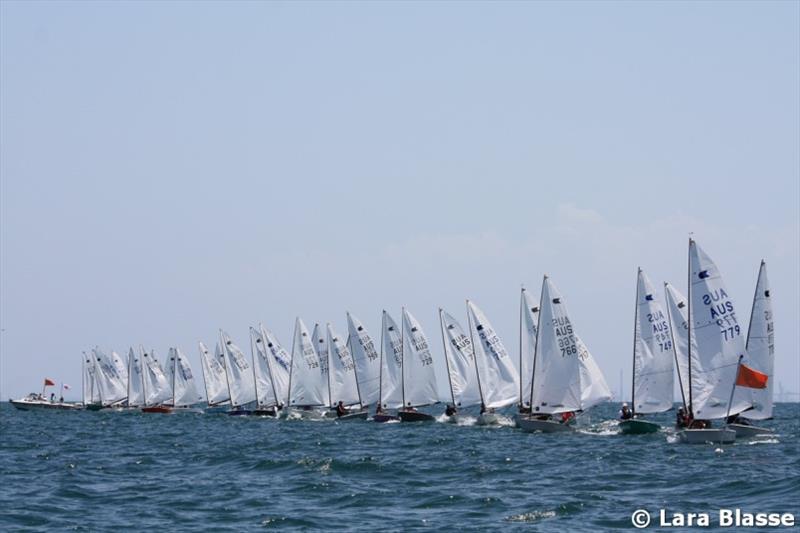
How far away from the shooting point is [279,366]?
314 feet

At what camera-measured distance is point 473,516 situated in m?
27.5

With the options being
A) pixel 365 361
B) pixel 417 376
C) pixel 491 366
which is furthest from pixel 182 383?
pixel 491 366

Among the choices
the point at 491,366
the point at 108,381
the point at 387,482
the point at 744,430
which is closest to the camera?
the point at 387,482

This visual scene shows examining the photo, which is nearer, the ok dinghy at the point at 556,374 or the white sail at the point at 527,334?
the ok dinghy at the point at 556,374

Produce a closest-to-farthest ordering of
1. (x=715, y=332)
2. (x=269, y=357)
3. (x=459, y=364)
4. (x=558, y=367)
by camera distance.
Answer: (x=715, y=332) → (x=558, y=367) → (x=459, y=364) → (x=269, y=357)

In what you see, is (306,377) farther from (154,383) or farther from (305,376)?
(154,383)

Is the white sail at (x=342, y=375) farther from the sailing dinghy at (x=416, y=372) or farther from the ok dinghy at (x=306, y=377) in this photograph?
the sailing dinghy at (x=416, y=372)

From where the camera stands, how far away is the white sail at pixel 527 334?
64.7 m

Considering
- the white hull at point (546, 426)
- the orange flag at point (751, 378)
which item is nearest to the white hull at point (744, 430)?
the orange flag at point (751, 378)

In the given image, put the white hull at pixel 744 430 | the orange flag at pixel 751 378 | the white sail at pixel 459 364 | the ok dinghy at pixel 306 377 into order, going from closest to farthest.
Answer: the orange flag at pixel 751 378
the white hull at pixel 744 430
the white sail at pixel 459 364
the ok dinghy at pixel 306 377

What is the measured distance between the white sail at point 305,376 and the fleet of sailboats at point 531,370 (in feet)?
0.24

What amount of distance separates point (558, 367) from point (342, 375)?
28144 mm

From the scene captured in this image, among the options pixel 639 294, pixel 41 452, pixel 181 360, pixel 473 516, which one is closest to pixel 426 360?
pixel 639 294

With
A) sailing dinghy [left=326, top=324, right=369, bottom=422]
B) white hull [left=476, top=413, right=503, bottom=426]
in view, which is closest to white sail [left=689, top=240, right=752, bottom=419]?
white hull [left=476, top=413, right=503, bottom=426]
